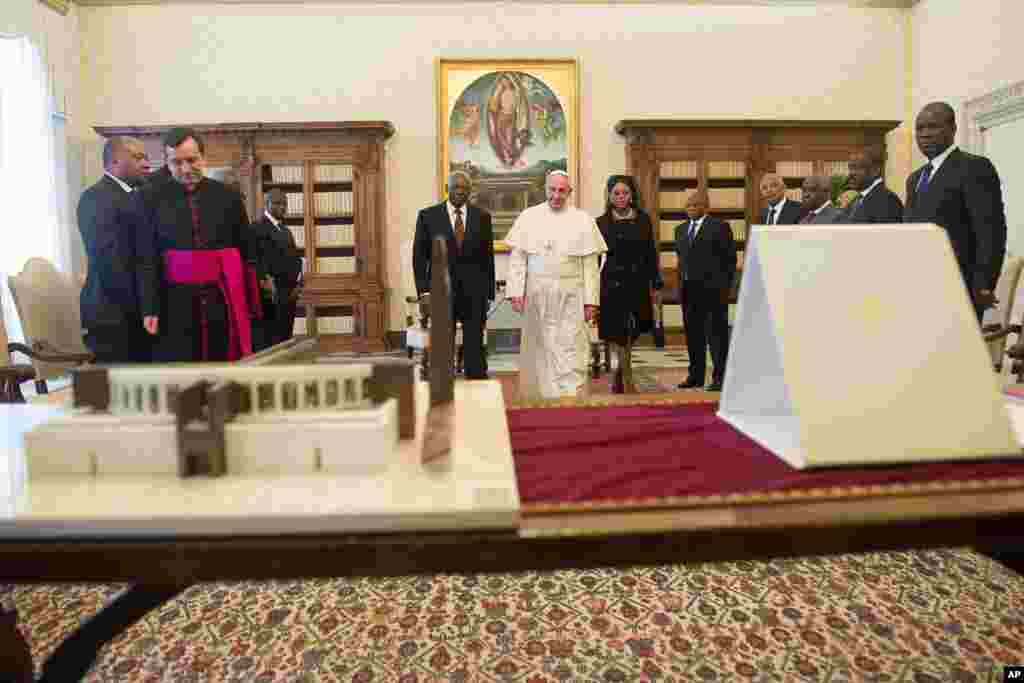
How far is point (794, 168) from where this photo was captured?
380 inches

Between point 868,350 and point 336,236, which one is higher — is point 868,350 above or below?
below

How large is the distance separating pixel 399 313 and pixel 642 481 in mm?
9074

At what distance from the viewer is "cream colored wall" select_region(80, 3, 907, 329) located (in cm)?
966

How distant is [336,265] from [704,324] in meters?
4.96

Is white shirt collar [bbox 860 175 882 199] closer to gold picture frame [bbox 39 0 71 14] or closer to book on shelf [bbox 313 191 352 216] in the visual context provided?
book on shelf [bbox 313 191 352 216]

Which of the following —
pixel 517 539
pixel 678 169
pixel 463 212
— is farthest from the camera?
pixel 678 169

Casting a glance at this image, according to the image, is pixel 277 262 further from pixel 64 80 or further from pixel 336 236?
pixel 64 80

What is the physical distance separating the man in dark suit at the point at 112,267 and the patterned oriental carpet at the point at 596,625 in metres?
1.50

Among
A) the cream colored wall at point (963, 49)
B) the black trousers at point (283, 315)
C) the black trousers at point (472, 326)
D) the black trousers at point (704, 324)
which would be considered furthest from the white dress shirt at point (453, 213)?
the cream colored wall at point (963, 49)

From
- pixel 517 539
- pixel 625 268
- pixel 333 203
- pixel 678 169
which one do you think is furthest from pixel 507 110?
pixel 517 539

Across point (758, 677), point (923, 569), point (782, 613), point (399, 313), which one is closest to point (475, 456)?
point (758, 677)

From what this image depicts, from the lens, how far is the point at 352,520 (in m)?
0.96

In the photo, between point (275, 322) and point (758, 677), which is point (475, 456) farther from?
point (275, 322)

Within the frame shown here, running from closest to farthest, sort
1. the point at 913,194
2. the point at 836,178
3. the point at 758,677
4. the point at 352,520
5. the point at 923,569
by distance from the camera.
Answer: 1. the point at 352,520
2. the point at 758,677
3. the point at 923,569
4. the point at 913,194
5. the point at 836,178
